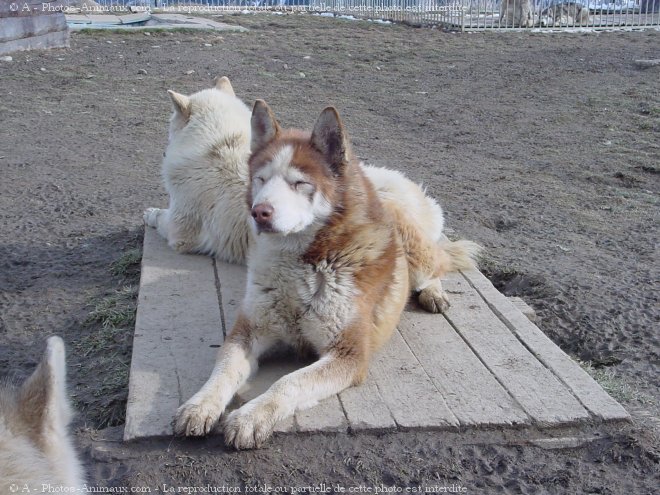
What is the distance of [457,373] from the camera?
3.66 meters

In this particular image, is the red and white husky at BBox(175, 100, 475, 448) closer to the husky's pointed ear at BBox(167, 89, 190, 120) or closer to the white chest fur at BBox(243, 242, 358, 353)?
the white chest fur at BBox(243, 242, 358, 353)

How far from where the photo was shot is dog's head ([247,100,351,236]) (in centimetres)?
342

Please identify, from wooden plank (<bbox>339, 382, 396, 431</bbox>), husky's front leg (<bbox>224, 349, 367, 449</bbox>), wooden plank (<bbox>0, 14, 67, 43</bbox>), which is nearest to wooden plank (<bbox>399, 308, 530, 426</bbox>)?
wooden plank (<bbox>339, 382, 396, 431</bbox>)

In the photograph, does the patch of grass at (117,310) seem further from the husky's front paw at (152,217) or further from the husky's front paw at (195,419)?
the husky's front paw at (195,419)

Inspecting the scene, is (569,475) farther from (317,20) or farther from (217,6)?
(217,6)

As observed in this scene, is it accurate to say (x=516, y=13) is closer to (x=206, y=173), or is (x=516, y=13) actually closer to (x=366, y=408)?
(x=206, y=173)

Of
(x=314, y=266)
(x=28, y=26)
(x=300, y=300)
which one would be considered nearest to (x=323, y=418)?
(x=300, y=300)

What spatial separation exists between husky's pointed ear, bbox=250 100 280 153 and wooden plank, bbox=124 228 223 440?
101 cm

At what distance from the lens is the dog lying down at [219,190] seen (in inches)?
189

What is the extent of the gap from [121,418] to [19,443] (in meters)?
1.95

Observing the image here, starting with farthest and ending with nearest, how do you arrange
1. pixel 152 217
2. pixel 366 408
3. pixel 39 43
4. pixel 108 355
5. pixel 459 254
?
pixel 39 43
pixel 152 217
pixel 459 254
pixel 108 355
pixel 366 408

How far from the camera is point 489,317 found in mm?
4266

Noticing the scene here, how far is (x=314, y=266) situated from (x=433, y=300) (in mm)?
971

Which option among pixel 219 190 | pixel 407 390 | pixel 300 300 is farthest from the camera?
pixel 219 190
